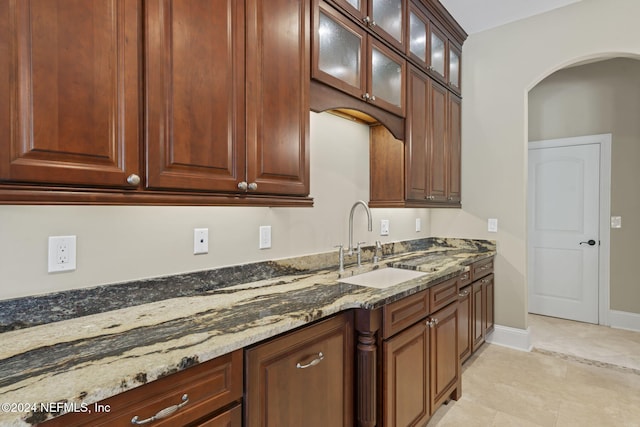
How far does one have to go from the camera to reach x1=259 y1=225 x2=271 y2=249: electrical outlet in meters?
1.90

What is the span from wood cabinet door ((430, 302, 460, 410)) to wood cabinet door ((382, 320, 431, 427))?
3.4 inches

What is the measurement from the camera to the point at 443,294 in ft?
7.04

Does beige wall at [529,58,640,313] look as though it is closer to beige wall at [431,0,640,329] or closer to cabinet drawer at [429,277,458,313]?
beige wall at [431,0,640,329]

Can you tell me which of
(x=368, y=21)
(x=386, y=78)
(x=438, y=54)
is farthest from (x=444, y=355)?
(x=438, y=54)

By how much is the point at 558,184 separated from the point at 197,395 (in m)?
4.53

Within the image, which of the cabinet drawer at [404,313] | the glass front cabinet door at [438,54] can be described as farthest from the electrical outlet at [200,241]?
the glass front cabinet door at [438,54]

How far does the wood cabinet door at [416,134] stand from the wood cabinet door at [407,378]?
3.58 feet

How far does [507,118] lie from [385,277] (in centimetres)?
215

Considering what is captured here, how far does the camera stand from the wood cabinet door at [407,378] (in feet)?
5.32

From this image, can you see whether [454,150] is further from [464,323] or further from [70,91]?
[70,91]

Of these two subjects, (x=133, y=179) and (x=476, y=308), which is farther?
(x=476, y=308)

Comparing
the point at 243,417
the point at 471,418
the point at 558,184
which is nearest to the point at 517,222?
the point at 558,184

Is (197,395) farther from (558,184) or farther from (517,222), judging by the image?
(558,184)

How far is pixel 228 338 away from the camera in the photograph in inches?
41.3
